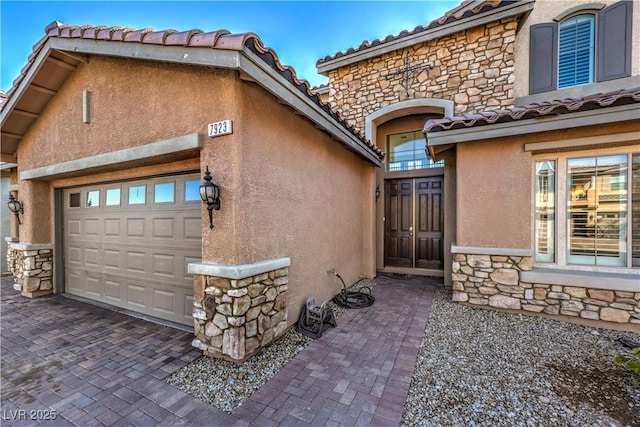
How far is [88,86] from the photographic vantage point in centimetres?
458

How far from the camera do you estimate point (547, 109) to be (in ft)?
13.7

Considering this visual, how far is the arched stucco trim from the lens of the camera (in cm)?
698

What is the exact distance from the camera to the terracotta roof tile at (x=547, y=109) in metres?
3.84

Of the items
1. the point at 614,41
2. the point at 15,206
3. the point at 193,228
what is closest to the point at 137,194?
the point at 193,228

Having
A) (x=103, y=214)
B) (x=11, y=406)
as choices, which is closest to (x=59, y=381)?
(x=11, y=406)

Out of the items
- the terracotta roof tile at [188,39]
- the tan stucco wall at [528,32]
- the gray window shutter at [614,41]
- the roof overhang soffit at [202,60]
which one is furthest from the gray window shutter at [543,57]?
the terracotta roof tile at [188,39]

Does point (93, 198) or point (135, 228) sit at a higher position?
point (93, 198)

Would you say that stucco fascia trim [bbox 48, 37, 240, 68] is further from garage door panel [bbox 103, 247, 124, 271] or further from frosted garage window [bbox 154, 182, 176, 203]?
garage door panel [bbox 103, 247, 124, 271]

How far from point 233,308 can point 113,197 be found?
3833mm

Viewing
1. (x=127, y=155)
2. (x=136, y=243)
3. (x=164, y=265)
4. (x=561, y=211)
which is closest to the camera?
(x=127, y=155)

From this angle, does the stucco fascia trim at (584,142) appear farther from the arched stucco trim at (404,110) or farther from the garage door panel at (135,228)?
the garage door panel at (135,228)

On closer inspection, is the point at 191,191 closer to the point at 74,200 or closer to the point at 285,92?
the point at 285,92

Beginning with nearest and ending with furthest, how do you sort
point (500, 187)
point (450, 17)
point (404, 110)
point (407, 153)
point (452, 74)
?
point (500, 187), point (450, 17), point (452, 74), point (404, 110), point (407, 153)

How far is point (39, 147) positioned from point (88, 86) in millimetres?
2194
